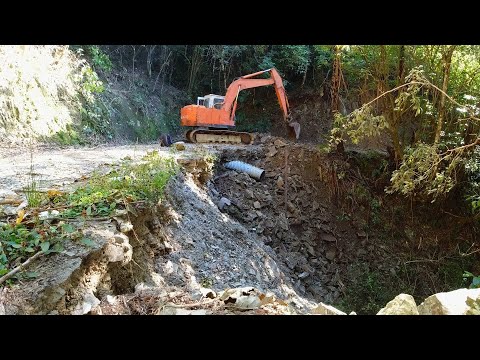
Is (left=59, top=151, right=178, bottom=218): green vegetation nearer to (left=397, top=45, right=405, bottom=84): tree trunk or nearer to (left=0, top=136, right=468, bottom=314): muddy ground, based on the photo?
(left=0, top=136, right=468, bottom=314): muddy ground

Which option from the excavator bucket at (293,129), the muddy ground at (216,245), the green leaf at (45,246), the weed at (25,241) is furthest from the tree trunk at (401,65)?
the green leaf at (45,246)

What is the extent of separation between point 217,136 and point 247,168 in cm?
288

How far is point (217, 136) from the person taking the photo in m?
12.1

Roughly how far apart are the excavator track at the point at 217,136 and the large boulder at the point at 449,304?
9.70 m

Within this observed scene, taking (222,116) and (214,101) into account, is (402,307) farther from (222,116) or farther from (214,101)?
(214,101)

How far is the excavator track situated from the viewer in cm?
1175

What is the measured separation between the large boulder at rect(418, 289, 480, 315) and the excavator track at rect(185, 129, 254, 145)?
970 centimetres

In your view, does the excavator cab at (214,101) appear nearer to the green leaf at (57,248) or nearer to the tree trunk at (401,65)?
the tree trunk at (401,65)

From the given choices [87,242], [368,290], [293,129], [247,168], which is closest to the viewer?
[87,242]

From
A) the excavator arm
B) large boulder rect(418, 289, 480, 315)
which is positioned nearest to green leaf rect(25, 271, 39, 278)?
large boulder rect(418, 289, 480, 315)

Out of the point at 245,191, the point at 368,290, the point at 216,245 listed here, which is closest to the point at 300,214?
the point at 245,191

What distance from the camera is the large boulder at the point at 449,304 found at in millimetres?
2200

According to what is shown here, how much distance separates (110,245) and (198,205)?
315 centimetres
